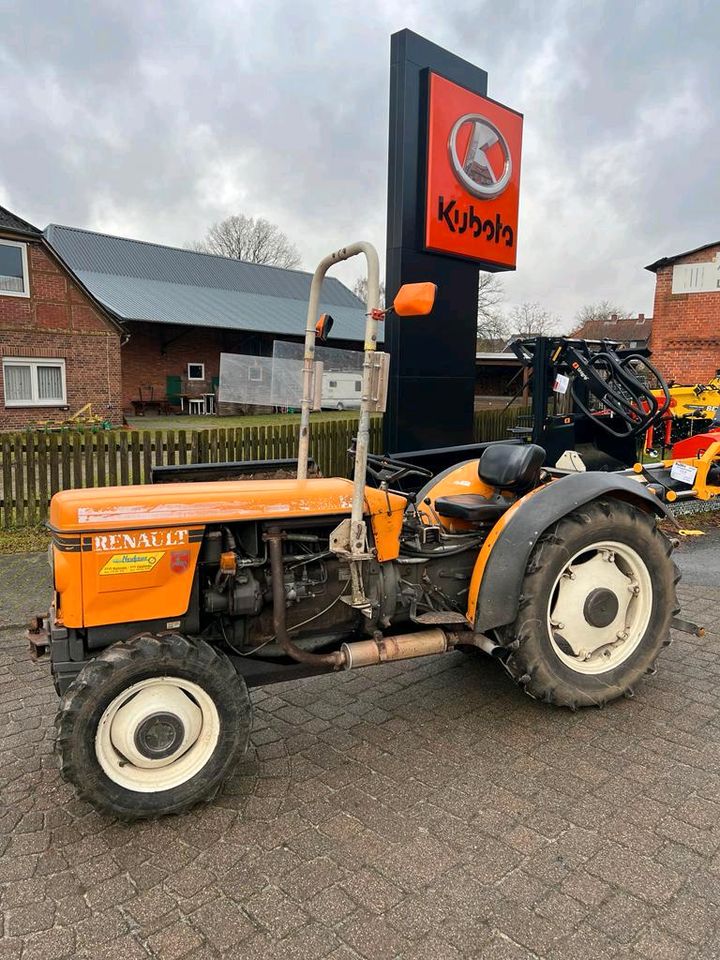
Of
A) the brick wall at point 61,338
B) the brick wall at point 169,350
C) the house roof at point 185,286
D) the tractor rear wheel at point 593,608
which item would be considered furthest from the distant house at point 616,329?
the tractor rear wheel at point 593,608

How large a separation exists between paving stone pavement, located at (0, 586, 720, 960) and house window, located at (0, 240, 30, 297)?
18425 mm

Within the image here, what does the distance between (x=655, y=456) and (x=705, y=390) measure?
121 centimetres

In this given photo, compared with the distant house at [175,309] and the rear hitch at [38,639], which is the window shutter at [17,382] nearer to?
the distant house at [175,309]

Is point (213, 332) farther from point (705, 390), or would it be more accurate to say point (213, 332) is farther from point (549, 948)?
point (549, 948)

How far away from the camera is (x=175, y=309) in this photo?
27.2 m

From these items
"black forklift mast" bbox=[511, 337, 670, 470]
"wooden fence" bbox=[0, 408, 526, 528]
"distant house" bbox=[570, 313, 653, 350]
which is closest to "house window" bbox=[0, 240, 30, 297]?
"wooden fence" bbox=[0, 408, 526, 528]

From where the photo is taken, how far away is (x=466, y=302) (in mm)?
7723

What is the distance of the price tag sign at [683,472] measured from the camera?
23.6ft

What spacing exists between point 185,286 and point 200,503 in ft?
99.1

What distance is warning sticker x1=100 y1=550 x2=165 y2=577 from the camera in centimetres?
241

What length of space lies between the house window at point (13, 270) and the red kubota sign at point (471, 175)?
15511 mm

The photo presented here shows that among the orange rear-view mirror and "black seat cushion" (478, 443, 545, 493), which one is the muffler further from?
the orange rear-view mirror

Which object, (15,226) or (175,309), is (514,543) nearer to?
(15,226)

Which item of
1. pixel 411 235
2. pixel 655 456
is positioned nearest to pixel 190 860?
pixel 411 235
